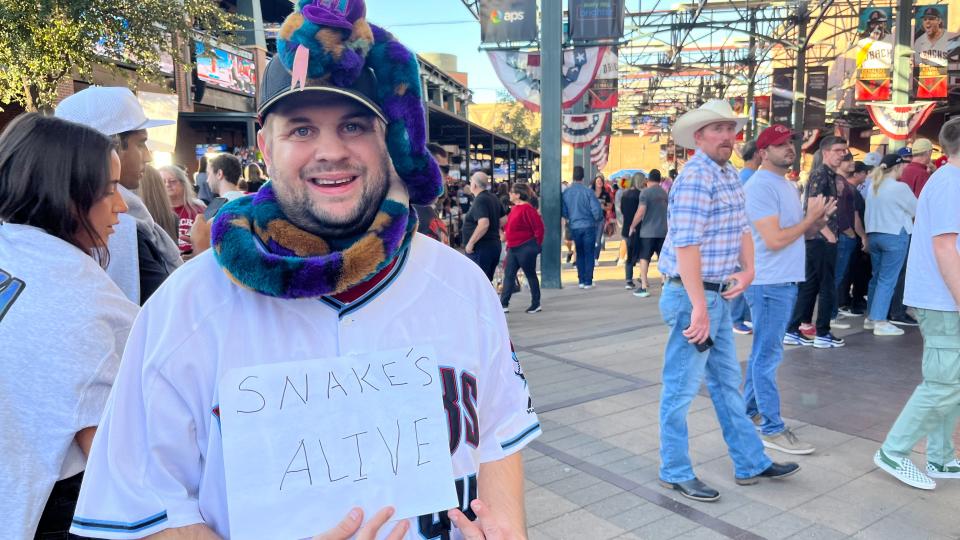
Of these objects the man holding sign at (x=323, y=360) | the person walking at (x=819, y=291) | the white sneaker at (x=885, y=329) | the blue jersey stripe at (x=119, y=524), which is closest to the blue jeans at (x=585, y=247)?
the person walking at (x=819, y=291)

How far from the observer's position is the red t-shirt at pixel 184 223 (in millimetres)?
4652

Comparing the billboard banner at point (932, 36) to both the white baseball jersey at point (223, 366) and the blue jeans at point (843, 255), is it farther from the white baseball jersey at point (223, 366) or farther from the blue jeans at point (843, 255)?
the white baseball jersey at point (223, 366)

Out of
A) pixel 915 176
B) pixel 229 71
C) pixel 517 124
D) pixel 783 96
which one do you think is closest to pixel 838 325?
pixel 915 176

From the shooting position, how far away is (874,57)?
15.7m

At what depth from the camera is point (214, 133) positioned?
79.8ft

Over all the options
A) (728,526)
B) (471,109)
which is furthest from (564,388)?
(471,109)

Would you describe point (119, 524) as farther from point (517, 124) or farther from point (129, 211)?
point (517, 124)

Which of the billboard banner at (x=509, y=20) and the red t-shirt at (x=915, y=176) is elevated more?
the billboard banner at (x=509, y=20)

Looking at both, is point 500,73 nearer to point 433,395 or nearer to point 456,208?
point 456,208

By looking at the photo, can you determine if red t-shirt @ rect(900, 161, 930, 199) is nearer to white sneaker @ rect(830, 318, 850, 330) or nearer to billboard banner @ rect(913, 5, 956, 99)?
white sneaker @ rect(830, 318, 850, 330)

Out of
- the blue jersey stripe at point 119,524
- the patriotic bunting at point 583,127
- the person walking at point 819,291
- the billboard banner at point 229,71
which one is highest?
the billboard banner at point 229,71

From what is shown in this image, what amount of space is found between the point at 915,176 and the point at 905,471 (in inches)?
232

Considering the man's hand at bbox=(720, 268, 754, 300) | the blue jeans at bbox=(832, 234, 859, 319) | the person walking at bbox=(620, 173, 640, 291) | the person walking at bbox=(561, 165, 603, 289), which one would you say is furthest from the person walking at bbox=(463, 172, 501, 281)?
the man's hand at bbox=(720, 268, 754, 300)

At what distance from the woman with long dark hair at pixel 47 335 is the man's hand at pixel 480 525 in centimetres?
97
